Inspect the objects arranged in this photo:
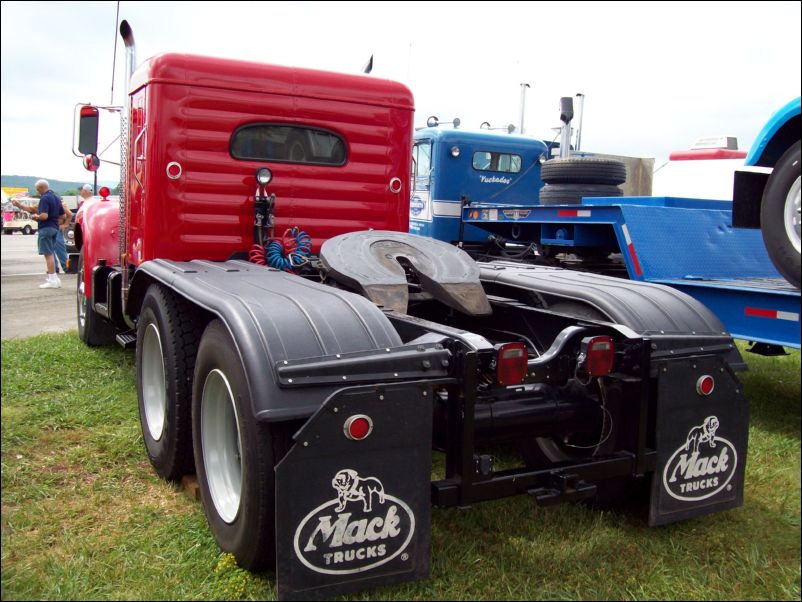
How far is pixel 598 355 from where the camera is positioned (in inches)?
121

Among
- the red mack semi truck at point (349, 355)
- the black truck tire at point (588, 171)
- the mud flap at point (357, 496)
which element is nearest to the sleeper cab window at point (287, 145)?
the red mack semi truck at point (349, 355)

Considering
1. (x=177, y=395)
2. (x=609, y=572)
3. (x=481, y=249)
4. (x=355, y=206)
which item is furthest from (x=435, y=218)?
(x=609, y=572)

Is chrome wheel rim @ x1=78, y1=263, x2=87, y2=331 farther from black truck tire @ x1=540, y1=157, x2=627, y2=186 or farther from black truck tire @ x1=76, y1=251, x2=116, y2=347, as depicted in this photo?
black truck tire @ x1=540, y1=157, x2=627, y2=186

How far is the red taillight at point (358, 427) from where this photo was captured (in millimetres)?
2488

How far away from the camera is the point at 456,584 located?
2859mm

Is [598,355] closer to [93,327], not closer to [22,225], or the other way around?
[93,327]

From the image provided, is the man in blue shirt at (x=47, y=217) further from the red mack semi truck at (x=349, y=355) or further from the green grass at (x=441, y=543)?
the green grass at (x=441, y=543)

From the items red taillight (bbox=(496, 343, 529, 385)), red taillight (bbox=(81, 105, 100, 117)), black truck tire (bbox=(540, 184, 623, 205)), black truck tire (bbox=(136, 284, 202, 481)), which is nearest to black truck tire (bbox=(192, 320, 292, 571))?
black truck tire (bbox=(136, 284, 202, 481))

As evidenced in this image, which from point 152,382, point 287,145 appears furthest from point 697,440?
point 287,145

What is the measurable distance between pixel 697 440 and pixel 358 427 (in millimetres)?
1561

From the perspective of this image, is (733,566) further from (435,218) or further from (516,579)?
(435,218)

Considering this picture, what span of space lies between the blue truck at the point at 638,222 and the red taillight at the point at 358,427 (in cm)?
189

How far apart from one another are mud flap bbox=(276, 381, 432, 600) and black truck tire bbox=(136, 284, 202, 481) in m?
1.46

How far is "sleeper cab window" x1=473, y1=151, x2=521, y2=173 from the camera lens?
9.62 metres
